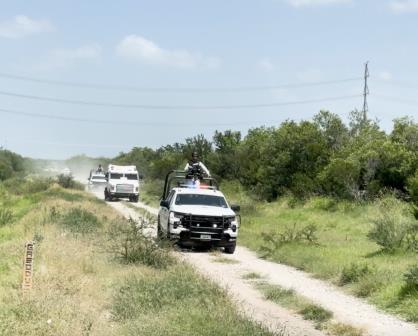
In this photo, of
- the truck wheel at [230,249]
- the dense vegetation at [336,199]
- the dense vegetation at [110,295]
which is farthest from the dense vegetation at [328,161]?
the dense vegetation at [110,295]

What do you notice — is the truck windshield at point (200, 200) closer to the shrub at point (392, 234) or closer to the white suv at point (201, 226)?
the white suv at point (201, 226)

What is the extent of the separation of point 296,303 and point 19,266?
5.63 meters

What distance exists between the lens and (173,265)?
1330 cm

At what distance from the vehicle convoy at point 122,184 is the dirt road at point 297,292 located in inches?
1101

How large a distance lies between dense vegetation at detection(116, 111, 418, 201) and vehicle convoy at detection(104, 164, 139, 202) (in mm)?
7334

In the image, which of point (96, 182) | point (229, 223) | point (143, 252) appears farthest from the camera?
point (96, 182)

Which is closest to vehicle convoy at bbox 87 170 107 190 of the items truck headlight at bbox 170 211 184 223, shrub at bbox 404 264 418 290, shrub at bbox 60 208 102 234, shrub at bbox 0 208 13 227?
shrub at bbox 0 208 13 227

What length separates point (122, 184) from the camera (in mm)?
44750

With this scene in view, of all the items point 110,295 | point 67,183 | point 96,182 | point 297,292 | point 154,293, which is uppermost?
point 96,182

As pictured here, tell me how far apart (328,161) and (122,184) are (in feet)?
50.2

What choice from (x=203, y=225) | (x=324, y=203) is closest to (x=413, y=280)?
(x=203, y=225)

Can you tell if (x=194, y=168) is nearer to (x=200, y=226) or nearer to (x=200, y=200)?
(x=200, y=200)

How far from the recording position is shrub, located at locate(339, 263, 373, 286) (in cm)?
1307

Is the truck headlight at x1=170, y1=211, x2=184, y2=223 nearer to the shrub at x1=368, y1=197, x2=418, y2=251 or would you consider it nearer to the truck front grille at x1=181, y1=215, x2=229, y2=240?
the truck front grille at x1=181, y1=215, x2=229, y2=240
